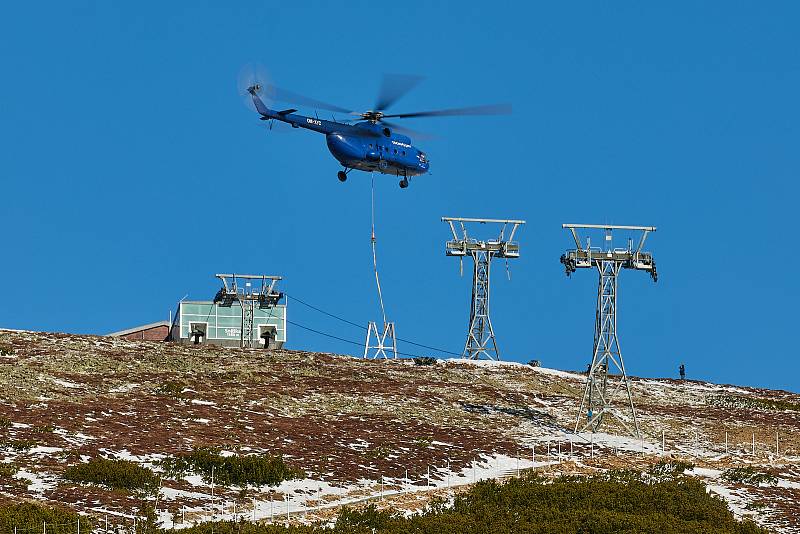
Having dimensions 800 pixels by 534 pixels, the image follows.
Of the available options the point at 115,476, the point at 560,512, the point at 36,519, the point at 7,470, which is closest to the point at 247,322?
the point at 115,476

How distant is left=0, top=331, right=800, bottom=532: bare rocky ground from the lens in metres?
50.5

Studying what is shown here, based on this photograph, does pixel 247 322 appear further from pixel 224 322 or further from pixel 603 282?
pixel 603 282

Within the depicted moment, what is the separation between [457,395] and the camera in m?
80.1

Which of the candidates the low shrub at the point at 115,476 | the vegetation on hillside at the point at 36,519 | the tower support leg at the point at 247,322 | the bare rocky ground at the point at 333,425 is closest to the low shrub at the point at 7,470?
the bare rocky ground at the point at 333,425

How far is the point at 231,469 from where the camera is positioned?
52.9 metres

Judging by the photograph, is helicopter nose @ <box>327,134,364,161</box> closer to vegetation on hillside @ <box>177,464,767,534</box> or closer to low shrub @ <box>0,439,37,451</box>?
vegetation on hillside @ <box>177,464,767,534</box>

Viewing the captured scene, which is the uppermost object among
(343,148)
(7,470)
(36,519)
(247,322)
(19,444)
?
(343,148)

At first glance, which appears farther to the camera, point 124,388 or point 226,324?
point 226,324

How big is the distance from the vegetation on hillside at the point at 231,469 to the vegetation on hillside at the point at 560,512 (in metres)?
6.37

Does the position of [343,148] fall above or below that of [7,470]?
above

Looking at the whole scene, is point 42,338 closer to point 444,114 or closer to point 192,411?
point 192,411

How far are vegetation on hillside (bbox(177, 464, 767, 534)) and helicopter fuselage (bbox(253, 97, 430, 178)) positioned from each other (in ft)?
83.2

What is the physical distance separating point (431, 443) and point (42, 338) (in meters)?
32.3

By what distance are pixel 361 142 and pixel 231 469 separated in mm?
27269
